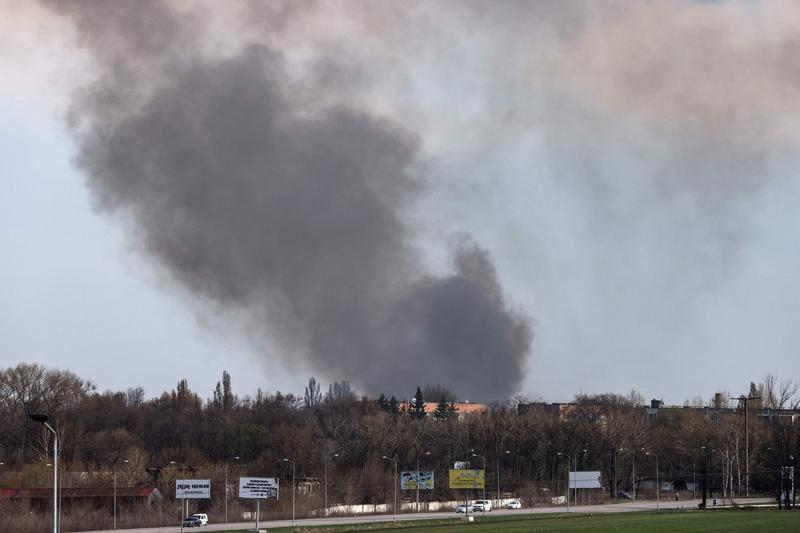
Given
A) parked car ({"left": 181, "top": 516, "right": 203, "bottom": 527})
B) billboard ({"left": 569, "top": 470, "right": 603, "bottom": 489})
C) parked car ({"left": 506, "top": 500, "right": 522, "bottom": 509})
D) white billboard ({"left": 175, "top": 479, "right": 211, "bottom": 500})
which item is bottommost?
parked car ({"left": 506, "top": 500, "right": 522, "bottom": 509})

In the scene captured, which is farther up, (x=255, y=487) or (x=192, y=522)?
(x=255, y=487)

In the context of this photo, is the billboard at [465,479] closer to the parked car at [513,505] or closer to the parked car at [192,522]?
the parked car at [513,505]

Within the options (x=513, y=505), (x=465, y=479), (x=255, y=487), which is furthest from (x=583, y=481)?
(x=255, y=487)

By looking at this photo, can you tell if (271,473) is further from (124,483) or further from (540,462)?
(540,462)

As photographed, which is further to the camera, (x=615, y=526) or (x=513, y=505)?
(x=513, y=505)

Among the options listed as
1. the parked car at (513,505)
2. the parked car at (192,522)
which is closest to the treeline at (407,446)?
the parked car at (513,505)

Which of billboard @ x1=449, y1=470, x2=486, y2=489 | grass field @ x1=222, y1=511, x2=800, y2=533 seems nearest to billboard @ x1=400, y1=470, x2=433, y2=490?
billboard @ x1=449, y1=470, x2=486, y2=489

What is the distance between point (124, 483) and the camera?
11862 cm

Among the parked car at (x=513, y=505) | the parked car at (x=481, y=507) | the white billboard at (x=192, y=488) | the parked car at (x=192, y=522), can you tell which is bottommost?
the parked car at (x=513, y=505)

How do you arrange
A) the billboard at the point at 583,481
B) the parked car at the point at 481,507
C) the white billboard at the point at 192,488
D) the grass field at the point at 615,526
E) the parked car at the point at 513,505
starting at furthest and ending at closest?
the parked car at the point at 513,505 < the billboard at the point at 583,481 < the parked car at the point at 481,507 < the white billboard at the point at 192,488 < the grass field at the point at 615,526

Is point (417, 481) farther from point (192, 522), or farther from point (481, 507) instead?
point (192, 522)

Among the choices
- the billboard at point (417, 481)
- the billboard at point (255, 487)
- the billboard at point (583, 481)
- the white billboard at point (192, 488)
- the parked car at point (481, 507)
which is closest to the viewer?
the billboard at point (255, 487)

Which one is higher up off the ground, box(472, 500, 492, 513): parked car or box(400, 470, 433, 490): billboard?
box(400, 470, 433, 490): billboard

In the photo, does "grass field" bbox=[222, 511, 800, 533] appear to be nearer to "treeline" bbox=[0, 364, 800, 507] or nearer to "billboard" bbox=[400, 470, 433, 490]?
"billboard" bbox=[400, 470, 433, 490]
